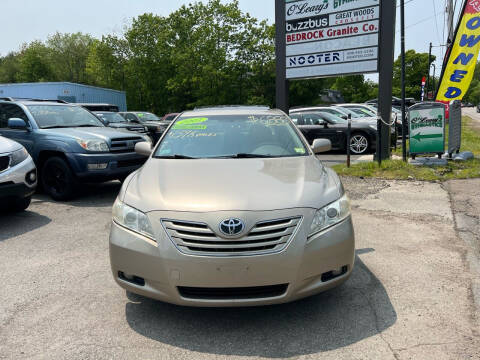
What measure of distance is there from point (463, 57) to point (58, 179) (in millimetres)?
12455

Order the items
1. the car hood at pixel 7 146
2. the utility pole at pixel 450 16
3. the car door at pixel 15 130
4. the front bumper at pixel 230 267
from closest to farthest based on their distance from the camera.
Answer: the front bumper at pixel 230 267 → the car hood at pixel 7 146 → the car door at pixel 15 130 → the utility pole at pixel 450 16

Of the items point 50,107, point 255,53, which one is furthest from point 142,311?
point 255,53

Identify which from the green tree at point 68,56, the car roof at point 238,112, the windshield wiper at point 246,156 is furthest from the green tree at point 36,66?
the windshield wiper at point 246,156

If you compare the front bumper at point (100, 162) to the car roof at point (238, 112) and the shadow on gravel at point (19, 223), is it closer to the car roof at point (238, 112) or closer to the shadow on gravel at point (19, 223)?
the shadow on gravel at point (19, 223)

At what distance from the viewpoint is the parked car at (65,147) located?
22.8ft

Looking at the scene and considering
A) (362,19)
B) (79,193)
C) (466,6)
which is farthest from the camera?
(466,6)

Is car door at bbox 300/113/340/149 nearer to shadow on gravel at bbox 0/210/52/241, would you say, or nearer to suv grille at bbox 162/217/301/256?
shadow on gravel at bbox 0/210/52/241

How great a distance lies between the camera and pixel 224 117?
468 cm

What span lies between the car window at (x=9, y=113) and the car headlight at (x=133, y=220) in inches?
220

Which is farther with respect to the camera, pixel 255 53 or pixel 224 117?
pixel 255 53

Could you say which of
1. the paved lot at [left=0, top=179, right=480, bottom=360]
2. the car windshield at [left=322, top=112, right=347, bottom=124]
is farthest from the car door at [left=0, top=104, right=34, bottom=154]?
the car windshield at [left=322, top=112, right=347, bottom=124]

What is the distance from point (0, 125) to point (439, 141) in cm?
938

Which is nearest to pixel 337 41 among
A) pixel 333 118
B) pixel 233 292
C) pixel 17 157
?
pixel 333 118

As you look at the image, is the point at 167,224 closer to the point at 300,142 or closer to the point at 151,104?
the point at 300,142
